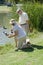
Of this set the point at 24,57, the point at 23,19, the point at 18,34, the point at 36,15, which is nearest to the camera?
the point at 24,57

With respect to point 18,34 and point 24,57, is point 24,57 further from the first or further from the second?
point 18,34

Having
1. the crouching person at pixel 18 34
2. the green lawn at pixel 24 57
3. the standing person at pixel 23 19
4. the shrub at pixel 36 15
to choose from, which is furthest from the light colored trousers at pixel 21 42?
the shrub at pixel 36 15

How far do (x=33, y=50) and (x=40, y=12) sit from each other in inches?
248

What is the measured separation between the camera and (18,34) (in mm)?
8883

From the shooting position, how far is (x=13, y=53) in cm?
866

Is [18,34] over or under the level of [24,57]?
over

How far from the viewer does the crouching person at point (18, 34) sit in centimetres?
874

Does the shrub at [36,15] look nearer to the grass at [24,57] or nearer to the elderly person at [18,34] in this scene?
the grass at [24,57]

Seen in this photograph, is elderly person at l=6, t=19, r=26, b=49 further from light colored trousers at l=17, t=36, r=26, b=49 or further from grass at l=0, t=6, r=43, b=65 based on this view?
grass at l=0, t=6, r=43, b=65

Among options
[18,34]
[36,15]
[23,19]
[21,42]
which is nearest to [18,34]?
[18,34]

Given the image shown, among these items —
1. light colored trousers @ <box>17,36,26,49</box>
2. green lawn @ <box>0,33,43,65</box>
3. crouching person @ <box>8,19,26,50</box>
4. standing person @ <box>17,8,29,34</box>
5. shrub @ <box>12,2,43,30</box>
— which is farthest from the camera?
shrub @ <box>12,2,43,30</box>

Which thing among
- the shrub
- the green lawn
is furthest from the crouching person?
the shrub

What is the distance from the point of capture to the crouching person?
8.74 metres

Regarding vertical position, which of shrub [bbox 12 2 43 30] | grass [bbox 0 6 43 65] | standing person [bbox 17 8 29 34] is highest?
standing person [bbox 17 8 29 34]
